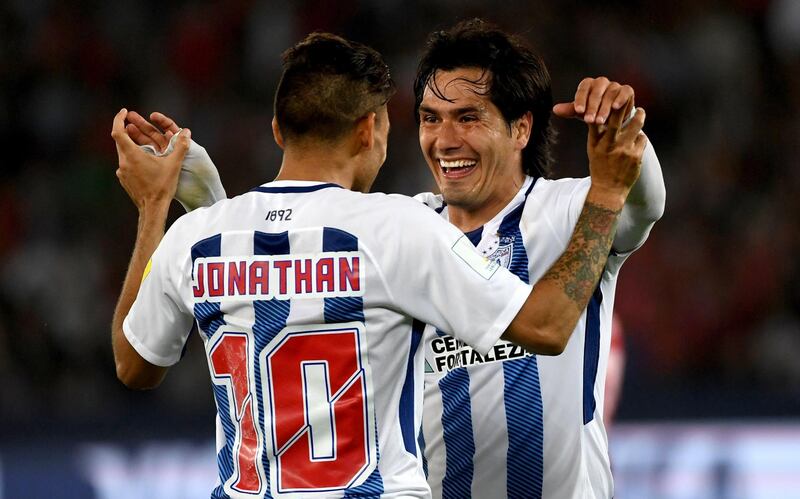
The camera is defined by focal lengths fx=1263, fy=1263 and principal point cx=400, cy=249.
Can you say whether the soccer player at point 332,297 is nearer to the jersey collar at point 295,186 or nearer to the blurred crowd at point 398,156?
the jersey collar at point 295,186

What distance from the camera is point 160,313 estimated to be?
334 centimetres

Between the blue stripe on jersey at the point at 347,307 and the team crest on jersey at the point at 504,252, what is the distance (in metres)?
0.90

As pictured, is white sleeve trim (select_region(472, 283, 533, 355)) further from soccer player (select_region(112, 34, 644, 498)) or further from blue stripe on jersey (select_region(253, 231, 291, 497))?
blue stripe on jersey (select_region(253, 231, 291, 497))

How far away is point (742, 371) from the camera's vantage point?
325 inches

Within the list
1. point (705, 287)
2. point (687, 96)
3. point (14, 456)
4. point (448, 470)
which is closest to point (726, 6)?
point (687, 96)

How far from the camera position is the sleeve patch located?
307 cm

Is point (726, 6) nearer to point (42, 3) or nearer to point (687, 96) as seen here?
point (687, 96)

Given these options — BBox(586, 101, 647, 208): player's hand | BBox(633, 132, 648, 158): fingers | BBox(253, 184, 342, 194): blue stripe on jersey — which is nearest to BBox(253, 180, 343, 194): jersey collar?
BBox(253, 184, 342, 194): blue stripe on jersey

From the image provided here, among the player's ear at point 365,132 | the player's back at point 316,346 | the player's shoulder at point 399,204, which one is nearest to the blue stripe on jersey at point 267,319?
the player's back at point 316,346

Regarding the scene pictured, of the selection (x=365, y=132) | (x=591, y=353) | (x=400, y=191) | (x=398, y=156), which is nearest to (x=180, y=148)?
(x=365, y=132)

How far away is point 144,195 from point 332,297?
846mm

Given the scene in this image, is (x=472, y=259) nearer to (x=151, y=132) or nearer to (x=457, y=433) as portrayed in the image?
(x=457, y=433)

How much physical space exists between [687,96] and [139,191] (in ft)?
22.7

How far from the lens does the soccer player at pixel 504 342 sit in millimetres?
3801
